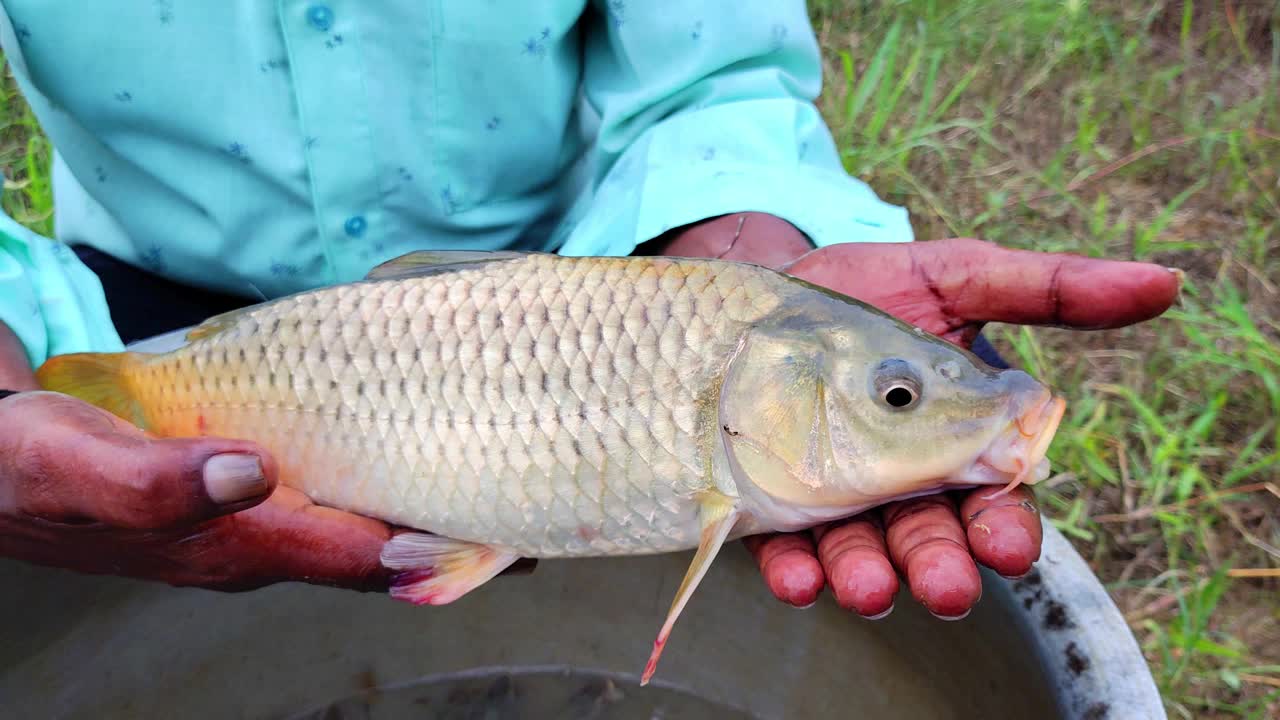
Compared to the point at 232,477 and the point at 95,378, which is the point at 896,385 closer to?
the point at 232,477

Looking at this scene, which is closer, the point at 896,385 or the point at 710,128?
the point at 896,385

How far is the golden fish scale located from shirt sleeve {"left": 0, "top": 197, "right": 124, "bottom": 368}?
309mm

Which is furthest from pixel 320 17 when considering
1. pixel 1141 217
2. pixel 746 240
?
pixel 1141 217

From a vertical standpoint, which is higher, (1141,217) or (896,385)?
(896,385)

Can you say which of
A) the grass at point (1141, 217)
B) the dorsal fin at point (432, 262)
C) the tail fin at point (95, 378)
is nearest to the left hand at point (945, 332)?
the dorsal fin at point (432, 262)

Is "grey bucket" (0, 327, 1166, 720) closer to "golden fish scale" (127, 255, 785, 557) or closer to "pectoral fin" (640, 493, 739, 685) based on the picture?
"golden fish scale" (127, 255, 785, 557)

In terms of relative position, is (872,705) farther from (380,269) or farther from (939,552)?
(380,269)

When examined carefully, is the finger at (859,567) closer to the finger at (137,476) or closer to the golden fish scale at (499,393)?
the golden fish scale at (499,393)

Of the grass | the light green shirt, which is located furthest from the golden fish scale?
the grass

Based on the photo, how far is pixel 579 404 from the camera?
1.14 metres

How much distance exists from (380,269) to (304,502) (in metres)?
0.29

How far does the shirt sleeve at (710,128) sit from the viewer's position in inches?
60.5

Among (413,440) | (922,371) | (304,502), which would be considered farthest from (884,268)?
(304,502)

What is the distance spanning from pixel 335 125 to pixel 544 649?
35.8 inches
